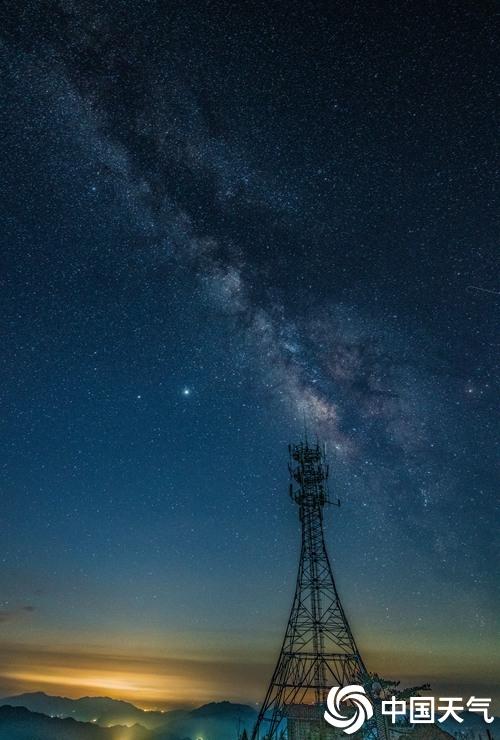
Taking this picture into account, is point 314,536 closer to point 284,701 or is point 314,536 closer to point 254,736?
point 284,701

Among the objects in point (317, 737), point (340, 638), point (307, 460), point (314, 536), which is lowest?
point (317, 737)

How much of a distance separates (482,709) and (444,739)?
4.79m

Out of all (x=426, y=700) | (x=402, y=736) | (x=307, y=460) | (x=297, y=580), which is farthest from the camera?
(x=307, y=460)

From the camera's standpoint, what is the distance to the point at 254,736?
2338 centimetres

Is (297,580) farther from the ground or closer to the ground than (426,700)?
farther from the ground

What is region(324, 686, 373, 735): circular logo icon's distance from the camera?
2059 cm

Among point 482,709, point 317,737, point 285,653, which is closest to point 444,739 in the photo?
point 482,709

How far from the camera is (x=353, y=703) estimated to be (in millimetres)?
21688

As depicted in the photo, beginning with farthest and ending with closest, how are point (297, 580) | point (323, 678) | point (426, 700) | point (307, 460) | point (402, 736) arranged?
1. point (307, 460)
2. point (297, 580)
3. point (323, 678)
4. point (402, 736)
5. point (426, 700)

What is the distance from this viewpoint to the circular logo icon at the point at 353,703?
20.6m

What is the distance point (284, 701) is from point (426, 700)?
7.39 meters

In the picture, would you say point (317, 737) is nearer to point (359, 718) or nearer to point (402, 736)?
point (402, 736)

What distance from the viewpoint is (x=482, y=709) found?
68.6 feet

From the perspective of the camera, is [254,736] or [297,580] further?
[297,580]
